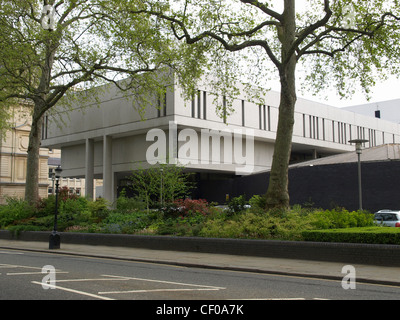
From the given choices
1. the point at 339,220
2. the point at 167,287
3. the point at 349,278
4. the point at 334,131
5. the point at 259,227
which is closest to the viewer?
the point at 167,287

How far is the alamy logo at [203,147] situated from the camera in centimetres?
4662

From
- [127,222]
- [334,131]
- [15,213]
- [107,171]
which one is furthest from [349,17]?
[334,131]

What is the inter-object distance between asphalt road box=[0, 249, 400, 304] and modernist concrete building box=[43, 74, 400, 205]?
31032 mm

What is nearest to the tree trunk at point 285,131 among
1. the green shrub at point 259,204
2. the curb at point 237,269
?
the green shrub at point 259,204

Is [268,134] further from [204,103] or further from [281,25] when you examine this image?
[281,25]

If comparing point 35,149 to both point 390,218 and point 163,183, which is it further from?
point 390,218

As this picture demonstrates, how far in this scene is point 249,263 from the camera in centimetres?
1474

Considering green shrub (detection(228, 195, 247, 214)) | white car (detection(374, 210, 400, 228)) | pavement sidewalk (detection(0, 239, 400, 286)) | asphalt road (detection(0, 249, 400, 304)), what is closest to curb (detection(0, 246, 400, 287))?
pavement sidewalk (detection(0, 239, 400, 286))

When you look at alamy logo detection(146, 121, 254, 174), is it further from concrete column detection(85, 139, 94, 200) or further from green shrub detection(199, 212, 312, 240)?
green shrub detection(199, 212, 312, 240)

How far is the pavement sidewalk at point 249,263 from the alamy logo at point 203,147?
2555 cm

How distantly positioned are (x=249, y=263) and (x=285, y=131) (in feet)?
24.9

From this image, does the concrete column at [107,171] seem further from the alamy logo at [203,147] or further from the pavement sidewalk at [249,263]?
the pavement sidewalk at [249,263]

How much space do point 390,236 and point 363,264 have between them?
1267 mm
